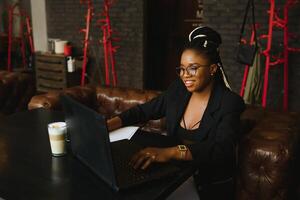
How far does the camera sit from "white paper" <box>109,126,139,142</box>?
1611mm

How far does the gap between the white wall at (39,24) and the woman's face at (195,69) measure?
4.49 meters

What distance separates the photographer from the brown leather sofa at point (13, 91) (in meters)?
3.31

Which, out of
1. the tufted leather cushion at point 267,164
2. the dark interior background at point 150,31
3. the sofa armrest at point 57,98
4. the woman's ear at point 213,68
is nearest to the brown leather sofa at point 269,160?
the tufted leather cushion at point 267,164

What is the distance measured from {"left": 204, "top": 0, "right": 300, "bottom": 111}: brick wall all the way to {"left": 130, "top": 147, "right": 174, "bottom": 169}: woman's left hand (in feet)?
9.22

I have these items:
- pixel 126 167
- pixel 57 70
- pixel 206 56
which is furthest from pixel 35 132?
pixel 57 70

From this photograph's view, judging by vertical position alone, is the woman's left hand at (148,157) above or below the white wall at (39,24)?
below

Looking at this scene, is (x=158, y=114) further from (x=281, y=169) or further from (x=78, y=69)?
(x=78, y=69)

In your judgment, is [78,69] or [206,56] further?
[78,69]

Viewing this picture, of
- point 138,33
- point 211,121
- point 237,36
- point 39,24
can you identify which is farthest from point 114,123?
A: point 39,24

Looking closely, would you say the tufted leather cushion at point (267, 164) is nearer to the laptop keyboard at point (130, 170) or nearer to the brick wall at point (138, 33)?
the laptop keyboard at point (130, 170)

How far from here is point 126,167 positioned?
1.27 m

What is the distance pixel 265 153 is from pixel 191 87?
470 mm

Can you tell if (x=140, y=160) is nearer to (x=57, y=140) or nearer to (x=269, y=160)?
(x=57, y=140)

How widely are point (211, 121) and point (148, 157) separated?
50 cm
